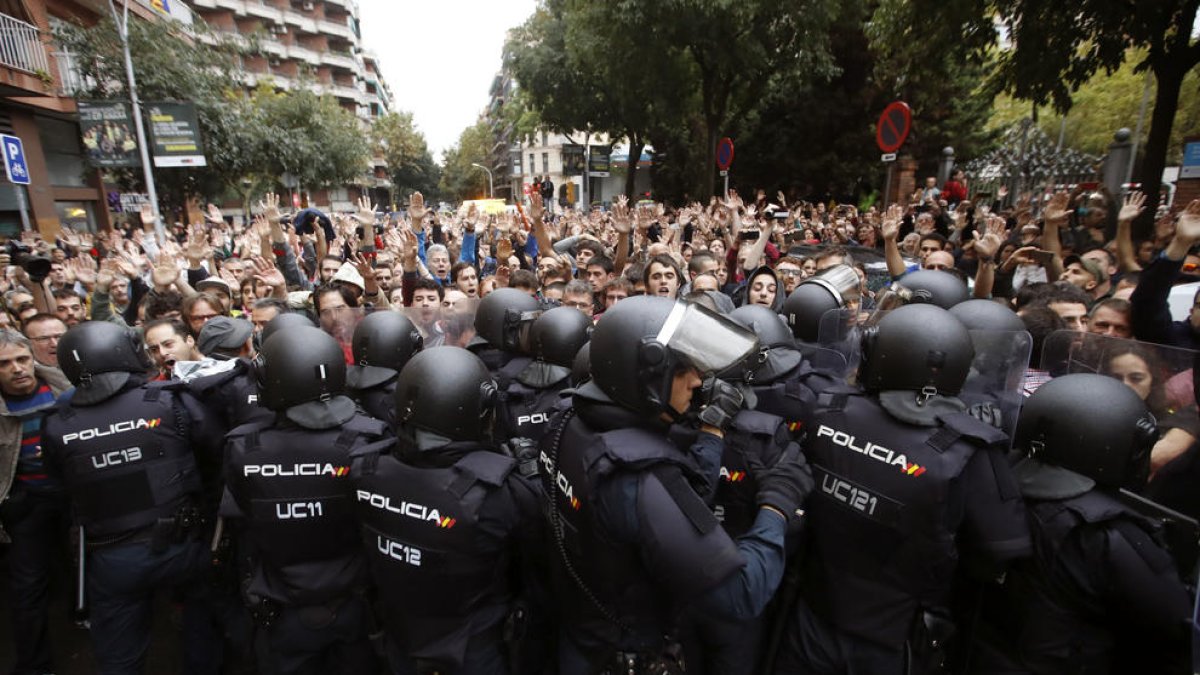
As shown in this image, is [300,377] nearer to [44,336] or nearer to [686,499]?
[686,499]

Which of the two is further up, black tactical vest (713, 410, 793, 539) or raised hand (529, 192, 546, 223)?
raised hand (529, 192, 546, 223)

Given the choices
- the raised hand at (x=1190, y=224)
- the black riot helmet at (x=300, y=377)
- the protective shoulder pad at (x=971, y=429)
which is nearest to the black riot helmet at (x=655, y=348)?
the protective shoulder pad at (x=971, y=429)

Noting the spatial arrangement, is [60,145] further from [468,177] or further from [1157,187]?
[468,177]

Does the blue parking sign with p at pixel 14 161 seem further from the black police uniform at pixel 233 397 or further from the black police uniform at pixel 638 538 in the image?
the black police uniform at pixel 638 538

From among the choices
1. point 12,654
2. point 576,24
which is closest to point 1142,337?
point 12,654

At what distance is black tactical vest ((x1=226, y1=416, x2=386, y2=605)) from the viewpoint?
2.42m

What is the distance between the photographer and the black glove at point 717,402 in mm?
1875

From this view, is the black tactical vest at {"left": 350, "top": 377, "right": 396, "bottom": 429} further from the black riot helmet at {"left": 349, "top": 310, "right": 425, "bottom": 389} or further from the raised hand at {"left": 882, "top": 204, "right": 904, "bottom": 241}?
the raised hand at {"left": 882, "top": 204, "right": 904, "bottom": 241}

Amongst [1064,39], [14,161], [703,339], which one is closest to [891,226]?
[703,339]

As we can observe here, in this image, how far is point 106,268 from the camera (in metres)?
5.71

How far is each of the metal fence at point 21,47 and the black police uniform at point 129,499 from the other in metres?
16.8

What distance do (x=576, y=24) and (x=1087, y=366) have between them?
20.4 meters

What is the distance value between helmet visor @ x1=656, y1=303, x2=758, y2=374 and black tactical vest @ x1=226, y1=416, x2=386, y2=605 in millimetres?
1476

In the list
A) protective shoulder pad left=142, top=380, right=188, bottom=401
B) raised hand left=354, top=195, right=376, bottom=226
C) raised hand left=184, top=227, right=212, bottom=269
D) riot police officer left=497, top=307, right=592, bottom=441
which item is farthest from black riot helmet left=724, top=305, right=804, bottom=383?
raised hand left=184, top=227, right=212, bottom=269
